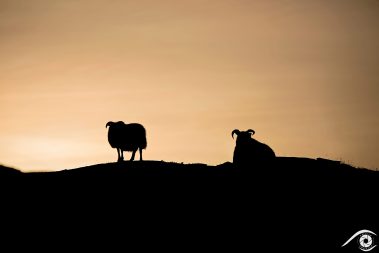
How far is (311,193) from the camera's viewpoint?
63.6 ft

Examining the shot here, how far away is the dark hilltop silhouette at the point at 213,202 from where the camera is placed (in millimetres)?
15914

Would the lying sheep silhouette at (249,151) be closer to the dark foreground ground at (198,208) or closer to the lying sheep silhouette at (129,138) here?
the dark foreground ground at (198,208)

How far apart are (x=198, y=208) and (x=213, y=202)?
0.87 metres

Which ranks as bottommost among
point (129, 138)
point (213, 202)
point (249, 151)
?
point (213, 202)

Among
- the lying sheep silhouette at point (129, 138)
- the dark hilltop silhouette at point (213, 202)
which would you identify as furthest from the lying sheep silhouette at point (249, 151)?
the lying sheep silhouette at point (129, 138)

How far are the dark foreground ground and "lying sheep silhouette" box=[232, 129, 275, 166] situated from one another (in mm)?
539

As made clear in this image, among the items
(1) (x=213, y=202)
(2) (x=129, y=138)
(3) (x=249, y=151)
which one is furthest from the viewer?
(2) (x=129, y=138)

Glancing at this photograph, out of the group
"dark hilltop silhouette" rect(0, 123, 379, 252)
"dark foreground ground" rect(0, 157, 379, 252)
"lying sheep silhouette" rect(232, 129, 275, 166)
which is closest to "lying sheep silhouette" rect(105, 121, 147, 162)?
"dark hilltop silhouette" rect(0, 123, 379, 252)

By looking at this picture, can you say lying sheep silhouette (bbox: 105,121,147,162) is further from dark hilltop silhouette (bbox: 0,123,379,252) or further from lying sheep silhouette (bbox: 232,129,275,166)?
lying sheep silhouette (bbox: 232,129,275,166)

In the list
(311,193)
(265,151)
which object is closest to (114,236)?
(311,193)

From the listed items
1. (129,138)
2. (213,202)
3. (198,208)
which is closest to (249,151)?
(213,202)

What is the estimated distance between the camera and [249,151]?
81.3 feet

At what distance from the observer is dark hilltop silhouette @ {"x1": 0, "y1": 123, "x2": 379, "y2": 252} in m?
15.9

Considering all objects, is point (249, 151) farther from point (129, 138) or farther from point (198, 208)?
point (129, 138)
